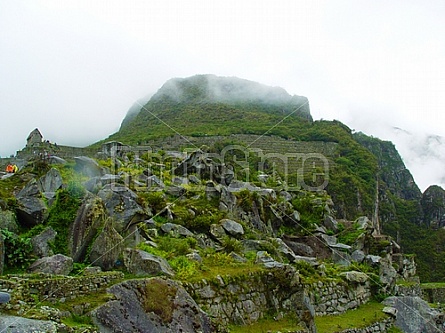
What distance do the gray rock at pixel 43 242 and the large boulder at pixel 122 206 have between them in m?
→ 2.27

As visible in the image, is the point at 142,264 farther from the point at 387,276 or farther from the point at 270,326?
the point at 387,276

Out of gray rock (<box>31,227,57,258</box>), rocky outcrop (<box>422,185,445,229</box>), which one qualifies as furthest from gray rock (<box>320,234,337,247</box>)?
rocky outcrop (<box>422,185,445,229</box>)

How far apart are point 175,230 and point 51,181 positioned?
424 cm

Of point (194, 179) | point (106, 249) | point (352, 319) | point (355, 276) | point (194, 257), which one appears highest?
point (194, 179)

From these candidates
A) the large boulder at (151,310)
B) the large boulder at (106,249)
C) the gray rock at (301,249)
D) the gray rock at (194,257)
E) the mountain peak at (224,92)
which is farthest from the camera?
the mountain peak at (224,92)

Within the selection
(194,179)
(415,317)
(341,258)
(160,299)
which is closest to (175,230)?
(160,299)

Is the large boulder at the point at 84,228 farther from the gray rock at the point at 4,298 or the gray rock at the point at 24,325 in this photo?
the gray rock at the point at 24,325

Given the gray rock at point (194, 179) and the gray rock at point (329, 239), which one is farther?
the gray rock at point (194, 179)

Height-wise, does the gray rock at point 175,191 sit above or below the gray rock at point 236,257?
→ above

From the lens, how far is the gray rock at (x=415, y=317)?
16.8 m

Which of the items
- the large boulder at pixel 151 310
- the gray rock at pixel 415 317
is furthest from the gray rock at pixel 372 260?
the large boulder at pixel 151 310

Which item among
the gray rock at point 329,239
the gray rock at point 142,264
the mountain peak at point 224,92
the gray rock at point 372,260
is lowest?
the gray rock at point 372,260

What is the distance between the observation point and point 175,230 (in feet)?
52.4

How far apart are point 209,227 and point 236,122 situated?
57.3 m
